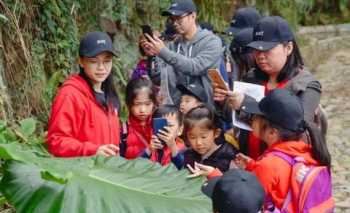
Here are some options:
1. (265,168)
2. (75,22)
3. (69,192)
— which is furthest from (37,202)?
(75,22)

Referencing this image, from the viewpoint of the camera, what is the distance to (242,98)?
10.3 ft

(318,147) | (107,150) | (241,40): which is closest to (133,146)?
(107,150)

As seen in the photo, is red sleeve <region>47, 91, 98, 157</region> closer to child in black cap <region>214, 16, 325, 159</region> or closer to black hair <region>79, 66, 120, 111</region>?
black hair <region>79, 66, 120, 111</region>

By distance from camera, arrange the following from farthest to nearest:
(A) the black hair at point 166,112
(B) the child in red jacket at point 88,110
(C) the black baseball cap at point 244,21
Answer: (C) the black baseball cap at point 244,21 → (A) the black hair at point 166,112 → (B) the child in red jacket at point 88,110

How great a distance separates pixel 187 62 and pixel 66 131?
132 cm

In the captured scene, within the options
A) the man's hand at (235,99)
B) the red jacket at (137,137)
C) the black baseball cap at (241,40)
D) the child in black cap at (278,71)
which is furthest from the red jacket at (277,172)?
the black baseball cap at (241,40)

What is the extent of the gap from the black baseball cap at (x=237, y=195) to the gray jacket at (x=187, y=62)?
1.95m

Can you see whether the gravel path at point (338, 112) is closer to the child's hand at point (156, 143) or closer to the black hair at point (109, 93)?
the child's hand at point (156, 143)

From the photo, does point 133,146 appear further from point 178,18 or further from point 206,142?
point 178,18

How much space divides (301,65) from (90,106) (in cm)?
113

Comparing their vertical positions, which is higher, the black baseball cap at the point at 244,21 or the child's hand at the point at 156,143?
the black baseball cap at the point at 244,21

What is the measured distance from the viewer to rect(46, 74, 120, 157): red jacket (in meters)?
3.03

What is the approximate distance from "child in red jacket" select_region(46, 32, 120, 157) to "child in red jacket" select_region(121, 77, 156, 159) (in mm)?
288

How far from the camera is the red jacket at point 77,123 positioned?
303cm
